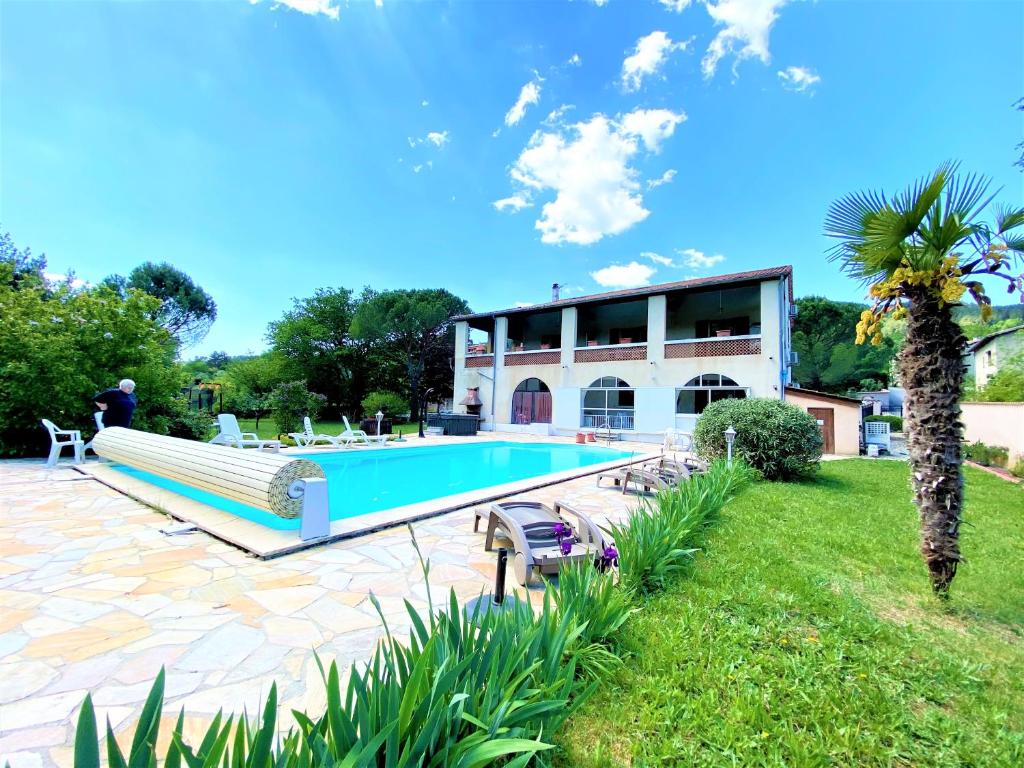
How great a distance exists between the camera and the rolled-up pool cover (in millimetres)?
4520

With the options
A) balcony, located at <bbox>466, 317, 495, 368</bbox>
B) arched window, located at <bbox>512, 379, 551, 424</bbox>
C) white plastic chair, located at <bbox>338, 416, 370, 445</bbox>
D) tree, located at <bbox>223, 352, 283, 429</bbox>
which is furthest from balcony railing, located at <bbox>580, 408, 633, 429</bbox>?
tree, located at <bbox>223, 352, 283, 429</bbox>

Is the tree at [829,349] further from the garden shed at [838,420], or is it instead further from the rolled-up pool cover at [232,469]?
the rolled-up pool cover at [232,469]

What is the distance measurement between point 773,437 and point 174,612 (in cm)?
1005

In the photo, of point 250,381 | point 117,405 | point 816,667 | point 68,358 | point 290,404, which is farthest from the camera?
point 250,381

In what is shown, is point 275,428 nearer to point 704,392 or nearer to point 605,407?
point 605,407

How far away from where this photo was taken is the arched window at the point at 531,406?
23272 millimetres

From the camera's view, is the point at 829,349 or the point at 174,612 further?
the point at 829,349

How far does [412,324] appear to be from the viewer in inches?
1109

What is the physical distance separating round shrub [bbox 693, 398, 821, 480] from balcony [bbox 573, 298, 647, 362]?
10630mm

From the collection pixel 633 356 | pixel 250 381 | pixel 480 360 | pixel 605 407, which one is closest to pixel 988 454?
pixel 633 356

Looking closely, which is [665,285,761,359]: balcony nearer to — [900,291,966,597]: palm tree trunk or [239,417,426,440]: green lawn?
[239,417,426,440]: green lawn

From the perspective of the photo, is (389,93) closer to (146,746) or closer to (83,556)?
(83,556)

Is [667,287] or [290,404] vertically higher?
[667,287]

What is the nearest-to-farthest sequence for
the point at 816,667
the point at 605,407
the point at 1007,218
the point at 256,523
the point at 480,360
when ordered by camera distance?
1. the point at 816,667
2. the point at 1007,218
3. the point at 256,523
4. the point at 605,407
5. the point at 480,360
